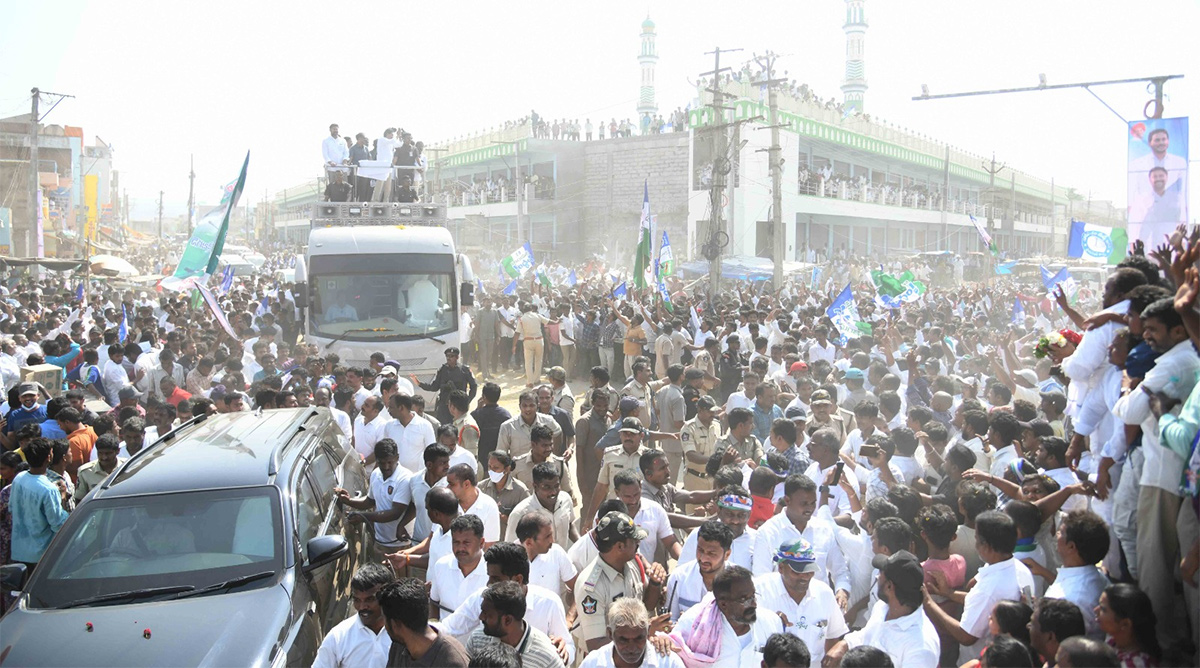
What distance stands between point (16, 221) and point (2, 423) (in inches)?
1914

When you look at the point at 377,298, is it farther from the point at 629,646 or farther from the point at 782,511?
the point at 629,646

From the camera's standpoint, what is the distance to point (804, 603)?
4.20 metres

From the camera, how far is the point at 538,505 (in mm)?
5496

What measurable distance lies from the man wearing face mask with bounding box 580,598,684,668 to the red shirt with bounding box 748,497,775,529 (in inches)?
78.7

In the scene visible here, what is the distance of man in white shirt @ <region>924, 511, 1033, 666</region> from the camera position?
405 cm

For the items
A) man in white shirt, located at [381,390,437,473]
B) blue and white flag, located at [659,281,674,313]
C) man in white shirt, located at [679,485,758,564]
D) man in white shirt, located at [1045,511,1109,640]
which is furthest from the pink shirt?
blue and white flag, located at [659,281,674,313]

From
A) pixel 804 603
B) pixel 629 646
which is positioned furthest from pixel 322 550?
pixel 804 603

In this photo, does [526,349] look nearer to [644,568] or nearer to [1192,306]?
[644,568]

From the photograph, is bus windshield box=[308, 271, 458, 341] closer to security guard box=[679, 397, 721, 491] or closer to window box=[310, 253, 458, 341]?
window box=[310, 253, 458, 341]

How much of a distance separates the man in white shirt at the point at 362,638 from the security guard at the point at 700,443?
3658mm

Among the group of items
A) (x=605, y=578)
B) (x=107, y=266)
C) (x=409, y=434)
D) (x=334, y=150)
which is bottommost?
(x=605, y=578)

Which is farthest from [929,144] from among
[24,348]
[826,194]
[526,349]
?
[24,348]

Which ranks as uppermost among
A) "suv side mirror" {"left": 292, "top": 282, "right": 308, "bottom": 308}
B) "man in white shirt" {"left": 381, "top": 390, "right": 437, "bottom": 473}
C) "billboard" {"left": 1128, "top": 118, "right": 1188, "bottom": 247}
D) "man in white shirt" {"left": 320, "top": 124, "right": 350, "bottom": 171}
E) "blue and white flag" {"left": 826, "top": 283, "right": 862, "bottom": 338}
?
"man in white shirt" {"left": 320, "top": 124, "right": 350, "bottom": 171}

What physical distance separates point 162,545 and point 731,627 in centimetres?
299
